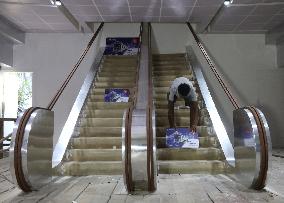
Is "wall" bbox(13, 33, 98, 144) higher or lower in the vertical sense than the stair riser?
higher

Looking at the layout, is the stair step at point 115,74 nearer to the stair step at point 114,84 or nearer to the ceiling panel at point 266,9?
the stair step at point 114,84

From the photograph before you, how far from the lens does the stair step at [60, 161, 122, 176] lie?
543 cm

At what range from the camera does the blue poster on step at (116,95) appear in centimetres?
896

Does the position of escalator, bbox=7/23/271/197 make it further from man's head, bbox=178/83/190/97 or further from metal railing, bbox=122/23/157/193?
man's head, bbox=178/83/190/97

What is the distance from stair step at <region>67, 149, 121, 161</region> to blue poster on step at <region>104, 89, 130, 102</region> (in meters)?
3.00

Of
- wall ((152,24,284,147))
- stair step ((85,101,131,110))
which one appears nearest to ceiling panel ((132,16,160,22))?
wall ((152,24,284,147))

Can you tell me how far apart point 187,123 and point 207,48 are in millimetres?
5371

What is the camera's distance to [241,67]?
1170 centimetres

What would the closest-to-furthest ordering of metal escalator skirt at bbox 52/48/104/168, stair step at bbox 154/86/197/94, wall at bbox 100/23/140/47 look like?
metal escalator skirt at bbox 52/48/104/168 → stair step at bbox 154/86/197/94 → wall at bbox 100/23/140/47

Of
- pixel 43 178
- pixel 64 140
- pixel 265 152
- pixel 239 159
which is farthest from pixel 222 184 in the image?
pixel 64 140

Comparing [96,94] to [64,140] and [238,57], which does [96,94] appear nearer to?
[64,140]

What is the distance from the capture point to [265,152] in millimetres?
4020

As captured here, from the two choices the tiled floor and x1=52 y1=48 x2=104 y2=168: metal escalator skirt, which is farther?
x1=52 y1=48 x2=104 y2=168: metal escalator skirt

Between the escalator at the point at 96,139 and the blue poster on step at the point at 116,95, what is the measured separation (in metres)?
0.13
